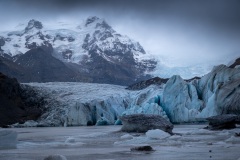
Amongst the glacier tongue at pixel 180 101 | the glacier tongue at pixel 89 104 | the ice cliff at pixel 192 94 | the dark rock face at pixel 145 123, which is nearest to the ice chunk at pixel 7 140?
the dark rock face at pixel 145 123

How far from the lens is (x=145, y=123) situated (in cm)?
2295

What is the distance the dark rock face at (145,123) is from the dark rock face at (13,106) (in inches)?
1818

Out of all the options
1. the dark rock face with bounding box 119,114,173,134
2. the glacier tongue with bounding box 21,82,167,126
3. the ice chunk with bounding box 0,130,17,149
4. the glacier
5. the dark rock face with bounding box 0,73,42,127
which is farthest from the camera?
the dark rock face with bounding box 0,73,42,127

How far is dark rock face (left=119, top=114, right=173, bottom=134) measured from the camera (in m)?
21.7

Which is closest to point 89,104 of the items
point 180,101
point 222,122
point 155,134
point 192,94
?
point 180,101

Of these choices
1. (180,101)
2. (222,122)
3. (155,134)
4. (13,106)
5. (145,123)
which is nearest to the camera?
(155,134)

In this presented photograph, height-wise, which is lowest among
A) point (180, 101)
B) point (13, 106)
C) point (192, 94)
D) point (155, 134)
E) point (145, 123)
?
point (155, 134)

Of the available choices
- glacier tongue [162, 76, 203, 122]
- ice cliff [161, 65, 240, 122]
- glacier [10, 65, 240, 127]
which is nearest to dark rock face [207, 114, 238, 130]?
glacier [10, 65, 240, 127]

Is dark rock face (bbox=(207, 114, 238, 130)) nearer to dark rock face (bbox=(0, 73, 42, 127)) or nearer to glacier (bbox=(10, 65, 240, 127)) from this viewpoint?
glacier (bbox=(10, 65, 240, 127))

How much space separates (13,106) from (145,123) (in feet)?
181

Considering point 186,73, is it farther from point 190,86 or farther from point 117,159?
point 117,159

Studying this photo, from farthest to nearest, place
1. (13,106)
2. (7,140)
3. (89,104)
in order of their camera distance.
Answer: (13,106) → (89,104) → (7,140)

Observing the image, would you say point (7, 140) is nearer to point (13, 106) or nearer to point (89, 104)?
point (89, 104)

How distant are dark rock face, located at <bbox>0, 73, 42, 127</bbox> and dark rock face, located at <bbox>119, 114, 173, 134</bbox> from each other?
46.2m
